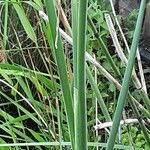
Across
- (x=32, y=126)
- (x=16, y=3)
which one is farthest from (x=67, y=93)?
(x=32, y=126)

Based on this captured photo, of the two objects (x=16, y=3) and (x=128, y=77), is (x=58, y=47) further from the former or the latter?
(x=16, y=3)

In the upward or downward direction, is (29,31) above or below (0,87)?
above

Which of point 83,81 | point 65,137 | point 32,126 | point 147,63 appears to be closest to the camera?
point 83,81

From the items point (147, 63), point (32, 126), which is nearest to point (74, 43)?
point (32, 126)

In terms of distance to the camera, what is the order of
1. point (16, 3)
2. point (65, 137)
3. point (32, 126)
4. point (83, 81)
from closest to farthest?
point (83, 81)
point (16, 3)
point (65, 137)
point (32, 126)

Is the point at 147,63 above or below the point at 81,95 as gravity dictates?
below

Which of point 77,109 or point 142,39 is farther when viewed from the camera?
point 142,39

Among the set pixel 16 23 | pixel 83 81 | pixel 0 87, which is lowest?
pixel 0 87

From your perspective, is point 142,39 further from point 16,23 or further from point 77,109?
point 77,109

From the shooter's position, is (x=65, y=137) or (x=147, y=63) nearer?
(x=65, y=137)
